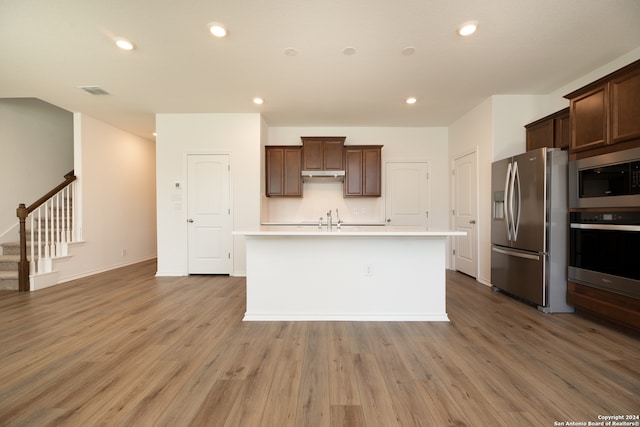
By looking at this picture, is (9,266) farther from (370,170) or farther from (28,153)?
(370,170)

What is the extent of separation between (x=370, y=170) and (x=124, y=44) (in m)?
3.77

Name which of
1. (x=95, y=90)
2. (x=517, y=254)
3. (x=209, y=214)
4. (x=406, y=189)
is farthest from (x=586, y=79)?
(x=95, y=90)

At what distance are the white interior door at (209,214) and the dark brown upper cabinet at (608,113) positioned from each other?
4.64 meters

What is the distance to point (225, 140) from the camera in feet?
14.5

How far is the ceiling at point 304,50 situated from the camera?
2078mm

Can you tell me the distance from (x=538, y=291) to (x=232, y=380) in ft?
10.5

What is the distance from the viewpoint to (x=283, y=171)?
4.77m

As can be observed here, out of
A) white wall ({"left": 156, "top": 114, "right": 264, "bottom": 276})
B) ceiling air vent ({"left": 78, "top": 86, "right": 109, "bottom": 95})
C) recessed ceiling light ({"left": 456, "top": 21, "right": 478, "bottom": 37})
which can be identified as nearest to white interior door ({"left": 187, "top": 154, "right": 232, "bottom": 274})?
white wall ({"left": 156, "top": 114, "right": 264, "bottom": 276})

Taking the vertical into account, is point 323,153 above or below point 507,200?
above

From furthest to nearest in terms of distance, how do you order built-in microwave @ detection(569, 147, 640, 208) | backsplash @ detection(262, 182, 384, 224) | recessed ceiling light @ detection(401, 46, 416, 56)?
backsplash @ detection(262, 182, 384, 224) → recessed ceiling light @ detection(401, 46, 416, 56) → built-in microwave @ detection(569, 147, 640, 208)

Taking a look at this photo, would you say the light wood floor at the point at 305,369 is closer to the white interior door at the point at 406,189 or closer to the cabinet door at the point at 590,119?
the cabinet door at the point at 590,119

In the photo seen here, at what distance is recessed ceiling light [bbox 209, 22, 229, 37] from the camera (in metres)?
2.23

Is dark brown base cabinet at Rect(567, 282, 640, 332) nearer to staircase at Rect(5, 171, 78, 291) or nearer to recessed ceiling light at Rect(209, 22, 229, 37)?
recessed ceiling light at Rect(209, 22, 229, 37)

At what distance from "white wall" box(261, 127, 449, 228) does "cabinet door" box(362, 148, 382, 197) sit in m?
0.35
